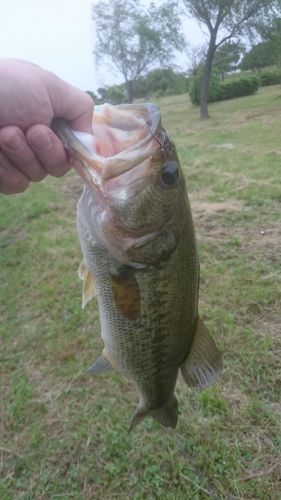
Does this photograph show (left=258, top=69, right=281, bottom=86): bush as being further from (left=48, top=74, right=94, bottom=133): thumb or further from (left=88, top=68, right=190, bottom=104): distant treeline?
(left=48, top=74, right=94, bottom=133): thumb

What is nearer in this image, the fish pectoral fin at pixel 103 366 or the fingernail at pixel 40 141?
the fingernail at pixel 40 141

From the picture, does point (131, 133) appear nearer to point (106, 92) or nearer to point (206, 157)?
point (206, 157)

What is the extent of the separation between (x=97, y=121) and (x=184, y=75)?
32.9m

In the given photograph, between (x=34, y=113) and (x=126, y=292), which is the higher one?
(x=34, y=113)

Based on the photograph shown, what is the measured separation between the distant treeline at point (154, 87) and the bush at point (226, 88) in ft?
17.7

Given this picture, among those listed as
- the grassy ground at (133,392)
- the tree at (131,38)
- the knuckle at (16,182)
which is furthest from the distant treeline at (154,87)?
the knuckle at (16,182)

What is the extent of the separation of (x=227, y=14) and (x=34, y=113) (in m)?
20.3

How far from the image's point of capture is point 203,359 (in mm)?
1639

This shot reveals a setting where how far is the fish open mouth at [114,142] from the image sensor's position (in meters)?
1.29

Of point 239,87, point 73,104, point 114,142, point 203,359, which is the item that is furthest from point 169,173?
point 239,87

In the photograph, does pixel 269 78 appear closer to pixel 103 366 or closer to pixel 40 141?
pixel 103 366

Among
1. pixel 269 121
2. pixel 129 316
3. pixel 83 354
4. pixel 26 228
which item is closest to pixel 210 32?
pixel 269 121

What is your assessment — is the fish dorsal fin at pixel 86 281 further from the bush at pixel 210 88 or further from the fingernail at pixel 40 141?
the bush at pixel 210 88

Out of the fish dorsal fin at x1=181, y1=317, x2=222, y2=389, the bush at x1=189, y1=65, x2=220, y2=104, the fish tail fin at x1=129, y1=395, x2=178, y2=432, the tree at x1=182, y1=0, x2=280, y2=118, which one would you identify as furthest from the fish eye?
the bush at x1=189, y1=65, x2=220, y2=104
